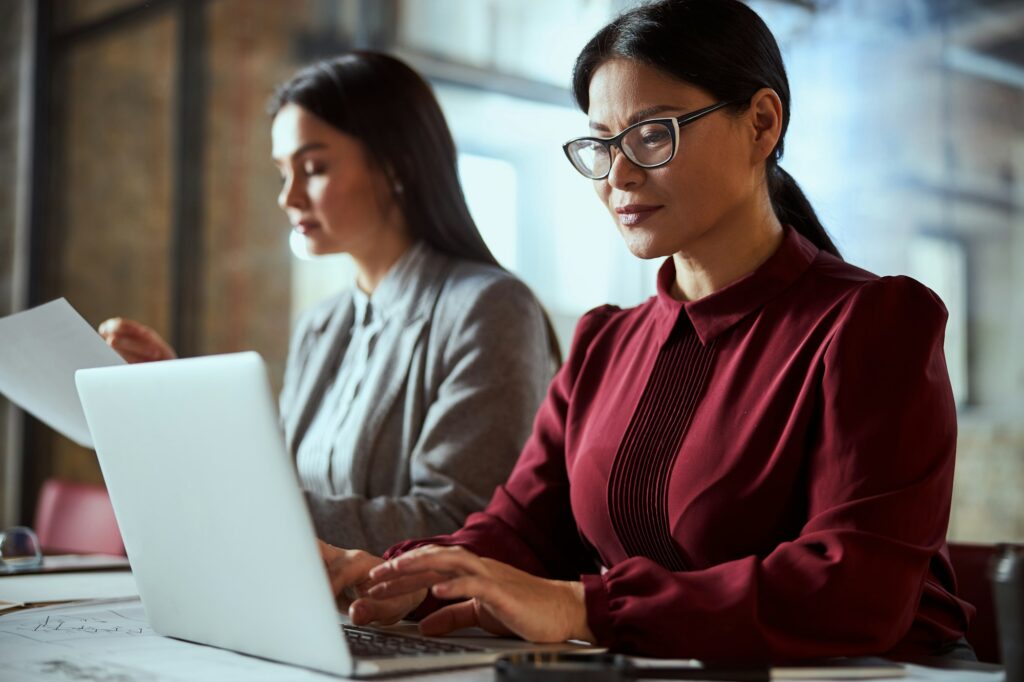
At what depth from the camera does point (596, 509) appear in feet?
4.88

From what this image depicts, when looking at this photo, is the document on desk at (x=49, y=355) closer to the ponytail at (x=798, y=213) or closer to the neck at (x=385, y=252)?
the neck at (x=385, y=252)

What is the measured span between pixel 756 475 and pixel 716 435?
7cm

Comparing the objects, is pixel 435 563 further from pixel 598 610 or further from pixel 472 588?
pixel 598 610

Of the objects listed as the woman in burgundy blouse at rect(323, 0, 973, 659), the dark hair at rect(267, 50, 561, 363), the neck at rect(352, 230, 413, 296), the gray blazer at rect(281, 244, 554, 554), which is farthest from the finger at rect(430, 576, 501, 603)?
the neck at rect(352, 230, 413, 296)

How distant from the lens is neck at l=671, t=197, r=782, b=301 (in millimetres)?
1472

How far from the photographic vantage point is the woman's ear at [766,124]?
1446mm

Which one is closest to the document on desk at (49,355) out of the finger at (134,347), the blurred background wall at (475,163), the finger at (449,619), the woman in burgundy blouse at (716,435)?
the finger at (134,347)

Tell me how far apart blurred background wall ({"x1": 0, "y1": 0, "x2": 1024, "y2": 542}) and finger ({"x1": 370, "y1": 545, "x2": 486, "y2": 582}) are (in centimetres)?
80

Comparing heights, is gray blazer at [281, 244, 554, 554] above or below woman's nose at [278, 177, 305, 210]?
below

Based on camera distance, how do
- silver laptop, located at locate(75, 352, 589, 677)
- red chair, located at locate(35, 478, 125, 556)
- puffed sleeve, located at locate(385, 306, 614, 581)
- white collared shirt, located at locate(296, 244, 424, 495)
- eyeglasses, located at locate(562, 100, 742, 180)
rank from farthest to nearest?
1. red chair, located at locate(35, 478, 125, 556)
2. white collared shirt, located at locate(296, 244, 424, 495)
3. puffed sleeve, located at locate(385, 306, 614, 581)
4. eyeglasses, located at locate(562, 100, 742, 180)
5. silver laptop, located at locate(75, 352, 589, 677)

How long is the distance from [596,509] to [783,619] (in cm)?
38

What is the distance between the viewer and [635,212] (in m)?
1.44

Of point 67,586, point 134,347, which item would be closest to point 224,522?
point 67,586

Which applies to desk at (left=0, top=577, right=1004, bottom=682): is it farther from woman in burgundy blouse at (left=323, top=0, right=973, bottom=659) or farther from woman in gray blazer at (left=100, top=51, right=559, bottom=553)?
woman in gray blazer at (left=100, top=51, right=559, bottom=553)
